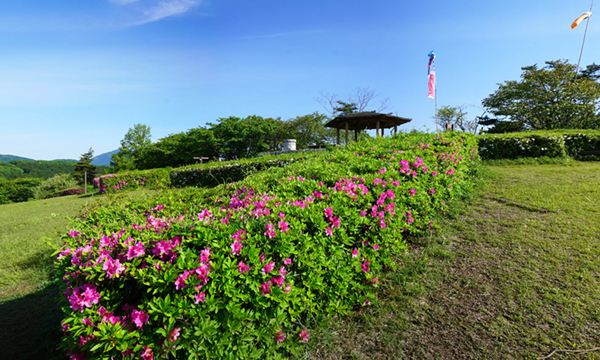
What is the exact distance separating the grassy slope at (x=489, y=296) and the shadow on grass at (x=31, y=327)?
7.28 ft

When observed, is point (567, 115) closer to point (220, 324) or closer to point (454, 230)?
point (454, 230)

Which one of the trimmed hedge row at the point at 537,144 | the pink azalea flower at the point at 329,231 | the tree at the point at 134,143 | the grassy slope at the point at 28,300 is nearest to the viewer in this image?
the pink azalea flower at the point at 329,231

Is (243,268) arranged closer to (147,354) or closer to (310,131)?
(147,354)

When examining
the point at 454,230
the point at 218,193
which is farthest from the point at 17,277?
the point at 454,230

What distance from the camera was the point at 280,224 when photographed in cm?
206

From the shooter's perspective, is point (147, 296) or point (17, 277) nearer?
point (147, 296)

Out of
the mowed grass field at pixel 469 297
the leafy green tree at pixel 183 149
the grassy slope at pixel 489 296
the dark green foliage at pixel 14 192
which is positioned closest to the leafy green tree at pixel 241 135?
the leafy green tree at pixel 183 149

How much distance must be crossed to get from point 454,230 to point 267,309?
9.96ft

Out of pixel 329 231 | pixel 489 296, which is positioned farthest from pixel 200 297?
pixel 489 296

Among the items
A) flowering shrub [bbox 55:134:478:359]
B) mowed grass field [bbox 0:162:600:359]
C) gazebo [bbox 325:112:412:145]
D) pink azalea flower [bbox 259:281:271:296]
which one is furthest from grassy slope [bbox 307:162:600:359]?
gazebo [bbox 325:112:412:145]

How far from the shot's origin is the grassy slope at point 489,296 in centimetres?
213

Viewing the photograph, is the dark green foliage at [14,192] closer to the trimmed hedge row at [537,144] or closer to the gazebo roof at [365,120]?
the gazebo roof at [365,120]

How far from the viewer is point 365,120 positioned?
1551 cm

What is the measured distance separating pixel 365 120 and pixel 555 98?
20478 mm
